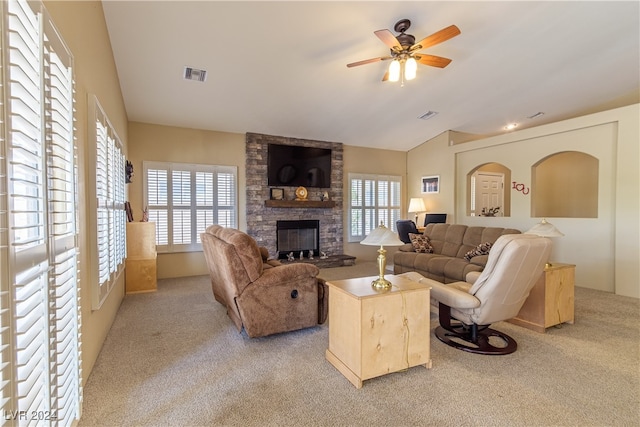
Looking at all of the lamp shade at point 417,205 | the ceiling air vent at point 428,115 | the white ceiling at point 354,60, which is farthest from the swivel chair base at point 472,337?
the lamp shade at point 417,205

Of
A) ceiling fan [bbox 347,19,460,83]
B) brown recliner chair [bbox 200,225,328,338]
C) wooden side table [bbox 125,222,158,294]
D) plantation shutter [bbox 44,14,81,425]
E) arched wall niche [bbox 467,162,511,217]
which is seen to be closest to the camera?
plantation shutter [bbox 44,14,81,425]

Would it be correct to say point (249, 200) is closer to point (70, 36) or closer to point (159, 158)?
point (159, 158)

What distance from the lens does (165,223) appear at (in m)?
5.56

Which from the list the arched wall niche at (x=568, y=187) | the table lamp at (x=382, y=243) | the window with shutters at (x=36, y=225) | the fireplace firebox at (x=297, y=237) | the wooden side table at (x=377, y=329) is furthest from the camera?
the arched wall niche at (x=568, y=187)

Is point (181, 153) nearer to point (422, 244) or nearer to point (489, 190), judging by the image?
point (422, 244)

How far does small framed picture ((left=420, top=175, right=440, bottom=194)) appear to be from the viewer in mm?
7277

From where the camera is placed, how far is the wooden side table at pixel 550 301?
121 inches

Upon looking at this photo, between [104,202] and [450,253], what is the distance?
188 inches

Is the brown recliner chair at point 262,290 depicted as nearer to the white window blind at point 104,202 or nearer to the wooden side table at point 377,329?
the wooden side table at point 377,329

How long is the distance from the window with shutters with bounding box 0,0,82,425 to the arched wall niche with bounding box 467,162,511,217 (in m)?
7.60

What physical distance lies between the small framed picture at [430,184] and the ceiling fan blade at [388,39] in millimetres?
4526

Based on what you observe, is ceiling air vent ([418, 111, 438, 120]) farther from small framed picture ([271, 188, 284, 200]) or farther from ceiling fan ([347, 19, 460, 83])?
small framed picture ([271, 188, 284, 200])

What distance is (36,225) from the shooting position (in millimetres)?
1224

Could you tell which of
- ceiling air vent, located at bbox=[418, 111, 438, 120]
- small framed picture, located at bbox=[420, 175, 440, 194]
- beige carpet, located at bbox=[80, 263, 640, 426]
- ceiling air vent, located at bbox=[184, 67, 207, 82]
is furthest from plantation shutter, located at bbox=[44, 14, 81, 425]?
small framed picture, located at bbox=[420, 175, 440, 194]
